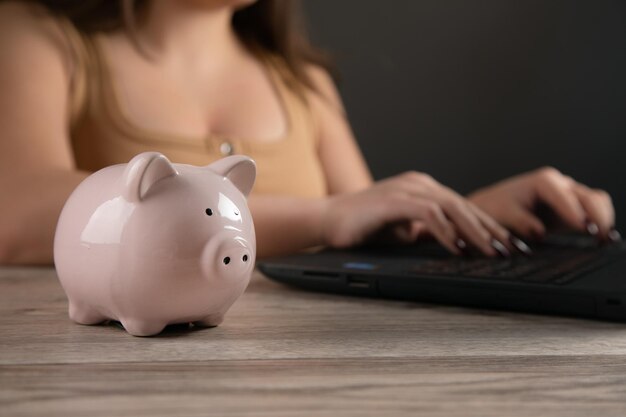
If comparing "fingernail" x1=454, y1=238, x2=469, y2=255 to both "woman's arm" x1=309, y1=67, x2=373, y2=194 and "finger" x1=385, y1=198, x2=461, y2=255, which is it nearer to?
"finger" x1=385, y1=198, x2=461, y2=255

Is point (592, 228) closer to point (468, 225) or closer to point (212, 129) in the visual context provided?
point (468, 225)

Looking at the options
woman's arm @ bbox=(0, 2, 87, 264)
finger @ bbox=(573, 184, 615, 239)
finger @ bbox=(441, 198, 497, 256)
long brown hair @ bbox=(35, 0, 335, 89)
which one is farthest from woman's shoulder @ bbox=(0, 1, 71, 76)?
finger @ bbox=(573, 184, 615, 239)

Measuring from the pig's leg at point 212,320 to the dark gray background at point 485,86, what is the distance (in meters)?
1.20

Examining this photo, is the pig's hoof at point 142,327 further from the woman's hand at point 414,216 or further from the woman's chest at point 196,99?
the woman's chest at point 196,99

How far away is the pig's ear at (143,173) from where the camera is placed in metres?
0.46

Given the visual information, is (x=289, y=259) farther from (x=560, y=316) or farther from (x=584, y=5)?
(x=584, y=5)

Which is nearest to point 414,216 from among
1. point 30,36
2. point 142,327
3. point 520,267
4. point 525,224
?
point 520,267

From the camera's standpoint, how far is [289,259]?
747 millimetres

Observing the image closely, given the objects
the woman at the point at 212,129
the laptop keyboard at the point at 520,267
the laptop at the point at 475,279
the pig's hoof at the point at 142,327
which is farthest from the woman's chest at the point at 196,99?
the pig's hoof at the point at 142,327

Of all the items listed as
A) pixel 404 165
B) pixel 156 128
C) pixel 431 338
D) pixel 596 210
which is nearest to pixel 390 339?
pixel 431 338

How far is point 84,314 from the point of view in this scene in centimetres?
52

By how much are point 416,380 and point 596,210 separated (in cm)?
70

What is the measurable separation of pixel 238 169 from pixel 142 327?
12 cm

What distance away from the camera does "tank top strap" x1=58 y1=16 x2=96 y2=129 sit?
3.71 ft
